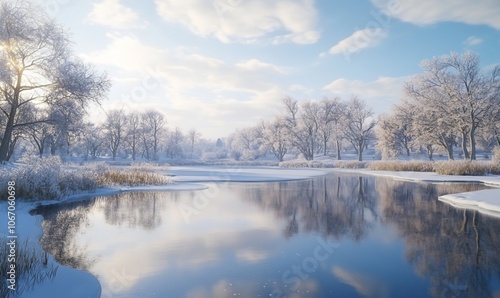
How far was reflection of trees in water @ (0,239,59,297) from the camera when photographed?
4891 millimetres

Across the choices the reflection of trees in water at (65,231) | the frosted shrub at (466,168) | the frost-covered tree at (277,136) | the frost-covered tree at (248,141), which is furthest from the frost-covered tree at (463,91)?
the frost-covered tree at (248,141)

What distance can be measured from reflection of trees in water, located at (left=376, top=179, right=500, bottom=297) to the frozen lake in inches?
1.0

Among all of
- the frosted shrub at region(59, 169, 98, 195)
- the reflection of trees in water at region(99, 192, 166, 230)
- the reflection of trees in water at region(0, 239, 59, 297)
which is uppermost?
the frosted shrub at region(59, 169, 98, 195)

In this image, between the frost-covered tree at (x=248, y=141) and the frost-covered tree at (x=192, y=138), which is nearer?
the frost-covered tree at (x=248, y=141)

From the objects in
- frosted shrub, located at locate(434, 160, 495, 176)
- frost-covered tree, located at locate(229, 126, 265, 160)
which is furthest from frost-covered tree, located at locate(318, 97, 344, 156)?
frosted shrub, located at locate(434, 160, 495, 176)

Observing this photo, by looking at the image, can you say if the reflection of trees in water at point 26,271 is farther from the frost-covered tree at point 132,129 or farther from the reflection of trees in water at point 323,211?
the frost-covered tree at point 132,129

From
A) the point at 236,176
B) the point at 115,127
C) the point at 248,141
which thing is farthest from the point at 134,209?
the point at 248,141

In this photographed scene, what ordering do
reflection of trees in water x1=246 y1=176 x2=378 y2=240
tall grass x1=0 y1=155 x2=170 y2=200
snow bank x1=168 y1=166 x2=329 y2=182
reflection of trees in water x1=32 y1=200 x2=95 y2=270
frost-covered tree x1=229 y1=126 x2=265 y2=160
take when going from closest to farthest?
reflection of trees in water x1=32 y1=200 x2=95 y2=270, reflection of trees in water x1=246 y1=176 x2=378 y2=240, tall grass x1=0 y1=155 x2=170 y2=200, snow bank x1=168 y1=166 x2=329 y2=182, frost-covered tree x1=229 y1=126 x2=265 y2=160

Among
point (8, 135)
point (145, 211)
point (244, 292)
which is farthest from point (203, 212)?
point (8, 135)

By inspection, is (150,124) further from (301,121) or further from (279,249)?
(279,249)

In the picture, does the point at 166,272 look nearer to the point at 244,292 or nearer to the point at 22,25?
the point at 244,292

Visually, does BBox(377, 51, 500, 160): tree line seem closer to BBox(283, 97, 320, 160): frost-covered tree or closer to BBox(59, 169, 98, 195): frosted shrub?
BBox(283, 97, 320, 160): frost-covered tree

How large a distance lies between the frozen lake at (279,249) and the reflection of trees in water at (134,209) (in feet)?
0.26

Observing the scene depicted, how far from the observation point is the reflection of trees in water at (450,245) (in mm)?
5742
